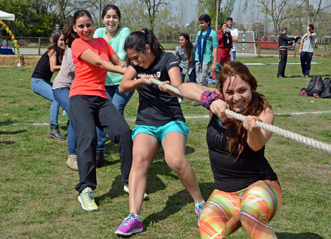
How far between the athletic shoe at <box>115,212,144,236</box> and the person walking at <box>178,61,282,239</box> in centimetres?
100

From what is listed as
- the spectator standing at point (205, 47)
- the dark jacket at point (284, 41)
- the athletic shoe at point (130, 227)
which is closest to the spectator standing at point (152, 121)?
the athletic shoe at point (130, 227)

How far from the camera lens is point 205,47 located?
412 inches

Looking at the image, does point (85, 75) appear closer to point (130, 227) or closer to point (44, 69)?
point (130, 227)

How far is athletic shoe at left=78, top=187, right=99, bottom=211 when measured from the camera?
4223 mm

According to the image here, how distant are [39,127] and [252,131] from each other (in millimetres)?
6246

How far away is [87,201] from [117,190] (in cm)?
66

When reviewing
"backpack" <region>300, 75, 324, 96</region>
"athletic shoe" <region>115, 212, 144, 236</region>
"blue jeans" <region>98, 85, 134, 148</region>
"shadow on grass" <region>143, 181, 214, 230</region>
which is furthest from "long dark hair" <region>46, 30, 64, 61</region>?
"backpack" <region>300, 75, 324, 96</region>

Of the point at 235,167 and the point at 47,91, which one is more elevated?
the point at 235,167

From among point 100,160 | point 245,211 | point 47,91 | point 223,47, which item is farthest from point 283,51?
point 245,211

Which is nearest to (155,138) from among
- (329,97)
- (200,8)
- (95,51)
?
(95,51)

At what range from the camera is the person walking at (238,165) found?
266 cm

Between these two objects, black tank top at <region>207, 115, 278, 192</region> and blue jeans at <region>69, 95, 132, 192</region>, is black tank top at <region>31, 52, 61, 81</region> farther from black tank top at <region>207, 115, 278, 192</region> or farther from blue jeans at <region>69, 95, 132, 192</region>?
black tank top at <region>207, 115, 278, 192</region>

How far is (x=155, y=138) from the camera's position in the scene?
4.04 m

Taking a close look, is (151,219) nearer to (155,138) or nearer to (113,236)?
(113,236)
